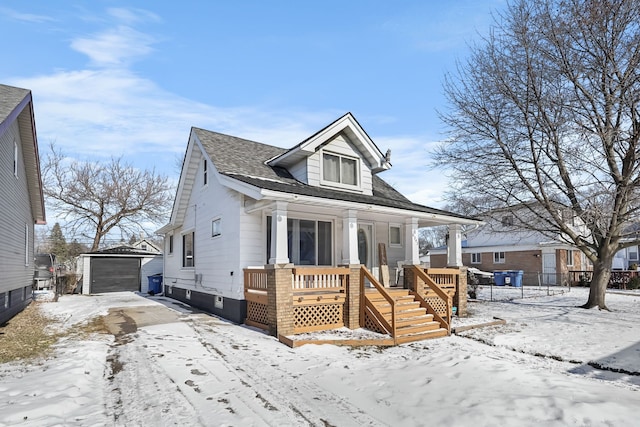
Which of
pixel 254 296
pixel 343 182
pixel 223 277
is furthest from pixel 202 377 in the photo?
pixel 343 182

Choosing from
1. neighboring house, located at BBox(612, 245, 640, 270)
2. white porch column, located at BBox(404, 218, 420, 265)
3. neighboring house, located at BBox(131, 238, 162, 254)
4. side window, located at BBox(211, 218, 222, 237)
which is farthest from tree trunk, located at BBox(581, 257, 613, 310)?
neighboring house, located at BBox(131, 238, 162, 254)

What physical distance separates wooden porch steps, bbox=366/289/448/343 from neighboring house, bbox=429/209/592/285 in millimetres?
17167

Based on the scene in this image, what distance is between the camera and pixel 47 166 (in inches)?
1292

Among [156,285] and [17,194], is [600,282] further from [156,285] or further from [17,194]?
[17,194]

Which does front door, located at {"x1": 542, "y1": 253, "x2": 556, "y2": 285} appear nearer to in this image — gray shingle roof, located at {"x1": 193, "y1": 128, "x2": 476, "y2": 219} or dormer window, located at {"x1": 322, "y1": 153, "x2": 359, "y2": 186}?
gray shingle roof, located at {"x1": 193, "y1": 128, "x2": 476, "y2": 219}

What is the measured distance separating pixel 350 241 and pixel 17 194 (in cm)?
1163

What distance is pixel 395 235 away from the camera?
51.1 feet

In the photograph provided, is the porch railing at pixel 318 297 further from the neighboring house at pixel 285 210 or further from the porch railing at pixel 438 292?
the porch railing at pixel 438 292

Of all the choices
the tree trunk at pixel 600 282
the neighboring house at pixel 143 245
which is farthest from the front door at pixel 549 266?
the neighboring house at pixel 143 245

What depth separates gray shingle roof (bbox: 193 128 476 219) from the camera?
37.6 feet

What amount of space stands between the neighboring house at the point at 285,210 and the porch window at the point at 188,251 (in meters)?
0.08

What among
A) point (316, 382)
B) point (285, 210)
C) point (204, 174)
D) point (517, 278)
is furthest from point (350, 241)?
point (517, 278)

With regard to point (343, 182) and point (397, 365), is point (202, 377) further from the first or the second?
point (343, 182)

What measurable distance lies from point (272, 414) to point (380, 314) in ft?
17.8
